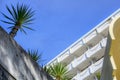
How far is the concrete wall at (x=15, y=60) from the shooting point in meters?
5.88

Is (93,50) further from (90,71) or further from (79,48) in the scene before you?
(79,48)

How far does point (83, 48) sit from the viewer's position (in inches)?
2114

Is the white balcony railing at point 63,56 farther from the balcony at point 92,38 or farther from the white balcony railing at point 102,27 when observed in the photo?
the white balcony railing at point 102,27

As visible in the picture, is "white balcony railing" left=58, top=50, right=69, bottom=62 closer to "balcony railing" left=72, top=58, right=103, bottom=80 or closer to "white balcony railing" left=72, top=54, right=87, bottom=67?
"white balcony railing" left=72, top=54, right=87, bottom=67

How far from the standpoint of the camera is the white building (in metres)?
48.8

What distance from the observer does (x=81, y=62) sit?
51.6m

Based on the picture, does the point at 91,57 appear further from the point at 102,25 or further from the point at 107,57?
the point at 107,57

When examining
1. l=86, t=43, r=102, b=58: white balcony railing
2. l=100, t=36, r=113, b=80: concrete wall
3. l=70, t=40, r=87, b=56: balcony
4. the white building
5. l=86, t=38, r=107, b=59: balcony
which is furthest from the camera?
l=70, t=40, r=87, b=56: balcony

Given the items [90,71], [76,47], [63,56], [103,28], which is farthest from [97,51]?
[63,56]

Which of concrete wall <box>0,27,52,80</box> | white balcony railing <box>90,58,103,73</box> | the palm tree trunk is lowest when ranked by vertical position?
concrete wall <box>0,27,52,80</box>

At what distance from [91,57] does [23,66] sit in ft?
146

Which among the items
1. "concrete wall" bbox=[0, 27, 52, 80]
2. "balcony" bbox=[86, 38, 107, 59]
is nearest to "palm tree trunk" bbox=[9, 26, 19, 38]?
"concrete wall" bbox=[0, 27, 52, 80]

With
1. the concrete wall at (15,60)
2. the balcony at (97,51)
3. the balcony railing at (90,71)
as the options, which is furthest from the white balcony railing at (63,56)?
the concrete wall at (15,60)

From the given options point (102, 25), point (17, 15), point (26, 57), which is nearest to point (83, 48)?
point (102, 25)
